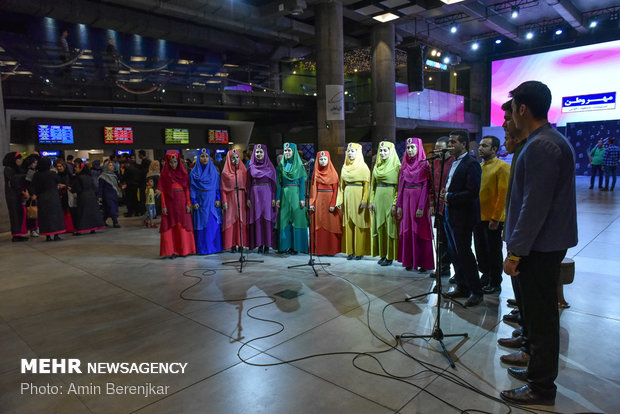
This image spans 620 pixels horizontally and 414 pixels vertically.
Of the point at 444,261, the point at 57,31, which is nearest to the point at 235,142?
the point at 57,31

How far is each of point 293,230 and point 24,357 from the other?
397cm

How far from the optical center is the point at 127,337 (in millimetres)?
3586

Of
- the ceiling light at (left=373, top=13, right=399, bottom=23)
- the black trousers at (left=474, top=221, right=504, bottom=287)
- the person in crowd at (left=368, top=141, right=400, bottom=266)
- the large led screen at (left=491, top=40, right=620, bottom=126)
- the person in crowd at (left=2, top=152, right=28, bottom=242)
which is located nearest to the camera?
the black trousers at (left=474, top=221, right=504, bottom=287)

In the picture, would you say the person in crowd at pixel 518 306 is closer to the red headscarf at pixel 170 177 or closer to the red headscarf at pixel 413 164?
the red headscarf at pixel 413 164

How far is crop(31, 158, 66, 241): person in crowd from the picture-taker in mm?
7980

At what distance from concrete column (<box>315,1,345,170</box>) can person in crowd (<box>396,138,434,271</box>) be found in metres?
8.64

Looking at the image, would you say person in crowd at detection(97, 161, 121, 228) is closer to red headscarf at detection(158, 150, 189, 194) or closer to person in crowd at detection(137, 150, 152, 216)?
person in crowd at detection(137, 150, 152, 216)

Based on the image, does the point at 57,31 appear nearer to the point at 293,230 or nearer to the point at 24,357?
the point at 293,230

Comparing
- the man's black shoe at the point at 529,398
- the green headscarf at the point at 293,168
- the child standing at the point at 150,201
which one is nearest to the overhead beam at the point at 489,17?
the green headscarf at the point at 293,168

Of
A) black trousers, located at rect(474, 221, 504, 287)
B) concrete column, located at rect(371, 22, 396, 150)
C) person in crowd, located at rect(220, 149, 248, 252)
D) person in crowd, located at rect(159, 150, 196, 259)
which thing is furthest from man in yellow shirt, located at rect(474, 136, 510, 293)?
concrete column, located at rect(371, 22, 396, 150)

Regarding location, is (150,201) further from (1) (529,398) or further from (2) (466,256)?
(1) (529,398)

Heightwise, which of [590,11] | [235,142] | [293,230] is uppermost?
[590,11]

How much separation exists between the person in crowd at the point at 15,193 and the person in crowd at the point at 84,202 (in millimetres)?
924

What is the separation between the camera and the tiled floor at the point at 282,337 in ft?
8.47
